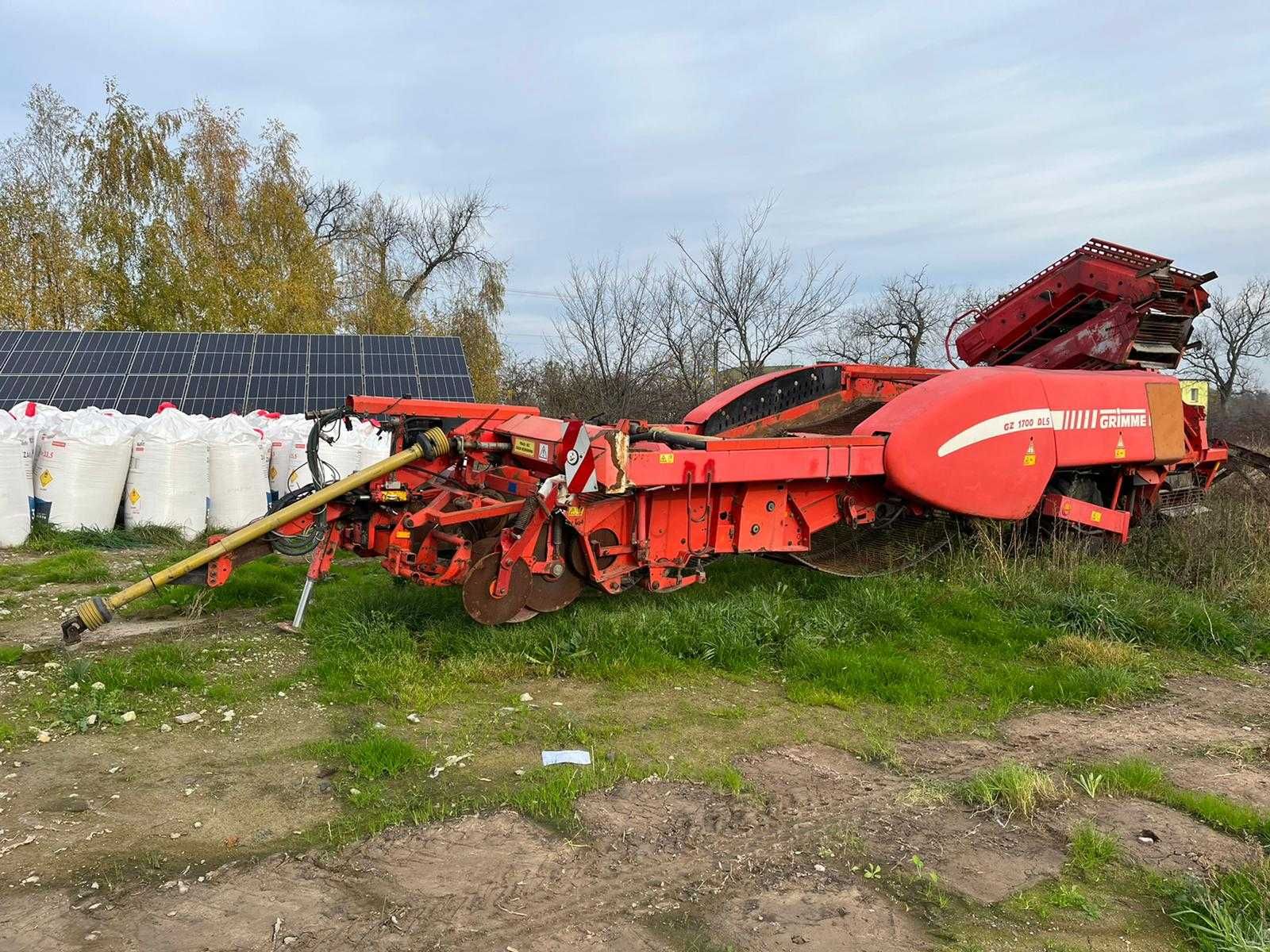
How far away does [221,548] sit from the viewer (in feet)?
16.1

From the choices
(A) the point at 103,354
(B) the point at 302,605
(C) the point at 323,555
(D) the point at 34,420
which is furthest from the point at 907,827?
(A) the point at 103,354

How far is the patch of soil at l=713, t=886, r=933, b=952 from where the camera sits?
259 cm

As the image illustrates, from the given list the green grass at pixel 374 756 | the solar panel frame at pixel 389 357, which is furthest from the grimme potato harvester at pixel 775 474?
the solar panel frame at pixel 389 357

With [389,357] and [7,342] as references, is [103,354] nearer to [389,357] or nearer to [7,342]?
[7,342]

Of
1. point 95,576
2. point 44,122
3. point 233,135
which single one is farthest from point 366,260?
point 95,576

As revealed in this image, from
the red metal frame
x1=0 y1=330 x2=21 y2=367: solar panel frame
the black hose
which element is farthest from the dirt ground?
x1=0 y1=330 x2=21 y2=367: solar panel frame

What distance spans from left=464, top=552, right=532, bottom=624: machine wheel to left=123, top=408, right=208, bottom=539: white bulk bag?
5133 mm

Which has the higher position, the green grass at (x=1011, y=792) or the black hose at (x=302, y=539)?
the black hose at (x=302, y=539)

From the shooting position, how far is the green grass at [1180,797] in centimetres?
327

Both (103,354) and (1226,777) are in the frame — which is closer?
(1226,777)

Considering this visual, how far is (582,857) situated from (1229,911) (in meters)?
1.98

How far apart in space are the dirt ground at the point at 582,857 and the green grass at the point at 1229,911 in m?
0.11

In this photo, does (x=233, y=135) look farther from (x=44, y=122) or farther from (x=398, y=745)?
(x=398, y=745)

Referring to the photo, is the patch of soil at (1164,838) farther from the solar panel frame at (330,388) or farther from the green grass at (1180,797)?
the solar panel frame at (330,388)
